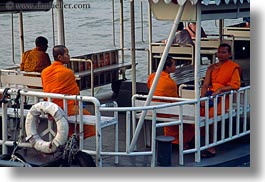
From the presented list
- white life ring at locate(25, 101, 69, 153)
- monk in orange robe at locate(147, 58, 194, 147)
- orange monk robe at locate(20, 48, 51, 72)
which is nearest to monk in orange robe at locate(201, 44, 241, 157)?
monk in orange robe at locate(147, 58, 194, 147)

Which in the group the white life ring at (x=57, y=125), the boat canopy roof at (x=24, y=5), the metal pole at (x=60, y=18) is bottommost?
the white life ring at (x=57, y=125)

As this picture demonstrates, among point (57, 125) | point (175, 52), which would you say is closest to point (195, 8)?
point (57, 125)

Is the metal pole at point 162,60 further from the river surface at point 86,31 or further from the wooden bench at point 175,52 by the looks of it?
the river surface at point 86,31

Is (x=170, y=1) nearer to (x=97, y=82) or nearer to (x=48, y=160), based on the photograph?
(x=48, y=160)

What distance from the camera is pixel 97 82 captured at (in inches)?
330

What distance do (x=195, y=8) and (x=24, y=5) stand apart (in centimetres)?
306

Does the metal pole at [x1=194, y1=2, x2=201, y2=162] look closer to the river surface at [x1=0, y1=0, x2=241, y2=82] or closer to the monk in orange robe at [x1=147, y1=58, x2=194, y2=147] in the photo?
the monk in orange robe at [x1=147, y1=58, x2=194, y2=147]

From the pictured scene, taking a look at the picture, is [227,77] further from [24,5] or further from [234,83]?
[24,5]

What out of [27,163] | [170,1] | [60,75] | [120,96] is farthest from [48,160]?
[120,96]

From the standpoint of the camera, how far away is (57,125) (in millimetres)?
5504

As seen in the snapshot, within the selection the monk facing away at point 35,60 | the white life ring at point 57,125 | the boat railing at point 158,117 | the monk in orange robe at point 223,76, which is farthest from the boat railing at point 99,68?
the white life ring at point 57,125

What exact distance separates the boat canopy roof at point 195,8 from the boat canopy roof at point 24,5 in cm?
239

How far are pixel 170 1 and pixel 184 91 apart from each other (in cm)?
122

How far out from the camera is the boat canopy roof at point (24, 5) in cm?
771
